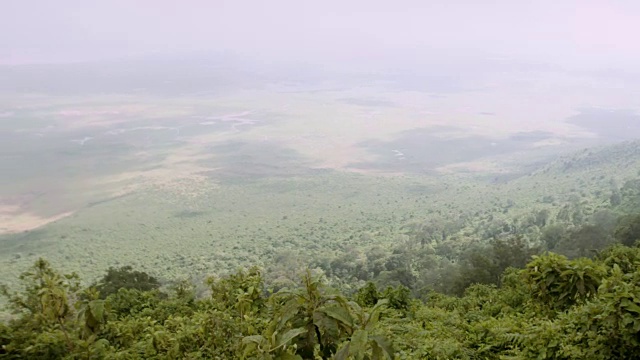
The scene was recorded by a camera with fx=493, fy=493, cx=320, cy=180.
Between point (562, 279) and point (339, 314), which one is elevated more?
point (339, 314)

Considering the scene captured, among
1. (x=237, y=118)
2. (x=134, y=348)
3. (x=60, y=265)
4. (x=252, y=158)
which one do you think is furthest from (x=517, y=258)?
(x=237, y=118)

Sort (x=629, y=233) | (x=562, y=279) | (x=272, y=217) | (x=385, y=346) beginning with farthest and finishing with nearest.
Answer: (x=272, y=217), (x=629, y=233), (x=562, y=279), (x=385, y=346)

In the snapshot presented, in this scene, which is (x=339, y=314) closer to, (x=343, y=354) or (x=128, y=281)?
(x=343, y=354)

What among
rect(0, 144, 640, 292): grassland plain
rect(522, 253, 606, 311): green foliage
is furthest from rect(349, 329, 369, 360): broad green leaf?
rect(0, 144, 640, 292): grassland plain

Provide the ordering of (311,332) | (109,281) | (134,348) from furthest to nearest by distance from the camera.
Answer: (109,281)
(134,348)
(311,332)

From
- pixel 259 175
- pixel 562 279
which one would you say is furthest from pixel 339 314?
pixel 259 175

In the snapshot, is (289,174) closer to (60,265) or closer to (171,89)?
(60,265)

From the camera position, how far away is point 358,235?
40.8 m

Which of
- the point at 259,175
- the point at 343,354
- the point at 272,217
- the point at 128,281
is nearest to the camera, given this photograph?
the point at 343,354

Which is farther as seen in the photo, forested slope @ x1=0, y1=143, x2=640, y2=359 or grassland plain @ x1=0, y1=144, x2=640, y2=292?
grassland plain @ x1=0, y1=144, x2=640, y2=292

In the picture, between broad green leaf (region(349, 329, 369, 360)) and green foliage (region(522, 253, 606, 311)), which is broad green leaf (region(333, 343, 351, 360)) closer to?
broad green leaf (region(349, 329, 369, 360))

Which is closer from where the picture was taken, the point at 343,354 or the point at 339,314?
the point at 343,354

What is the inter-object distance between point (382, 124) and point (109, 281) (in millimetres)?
92904

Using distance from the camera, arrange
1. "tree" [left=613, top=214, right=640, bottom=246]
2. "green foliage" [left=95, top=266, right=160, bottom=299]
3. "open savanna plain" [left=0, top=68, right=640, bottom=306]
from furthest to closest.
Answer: "open savanna plain" [left=0, top=68, right=640, bottom=306] < "tree" [left=613, top=214, right=640, bottom=246] < "green foliage" [left=95, top=266, right=160, bottom=299]
